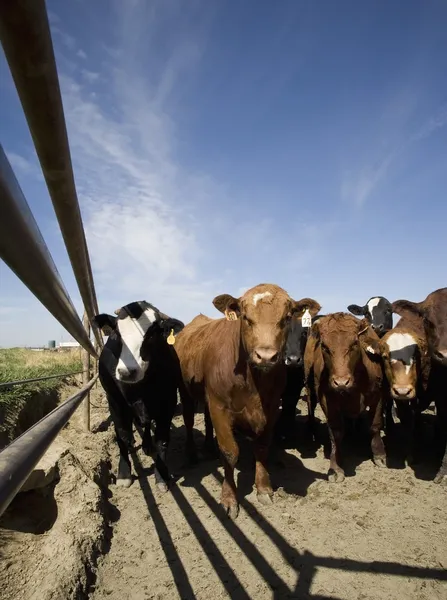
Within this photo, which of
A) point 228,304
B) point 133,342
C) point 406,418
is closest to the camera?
point 228,304

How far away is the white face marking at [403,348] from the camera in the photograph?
500cm

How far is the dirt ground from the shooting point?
2848mm

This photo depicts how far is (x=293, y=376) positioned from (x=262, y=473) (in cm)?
280

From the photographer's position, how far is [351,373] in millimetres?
4848

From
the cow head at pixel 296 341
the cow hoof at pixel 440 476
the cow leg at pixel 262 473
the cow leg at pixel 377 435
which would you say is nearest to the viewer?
the cow leg at pixel 262 473

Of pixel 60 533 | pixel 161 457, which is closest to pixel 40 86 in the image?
pixel 60 533

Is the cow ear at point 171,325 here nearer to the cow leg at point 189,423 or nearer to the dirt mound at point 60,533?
the cow leg at point 189,423

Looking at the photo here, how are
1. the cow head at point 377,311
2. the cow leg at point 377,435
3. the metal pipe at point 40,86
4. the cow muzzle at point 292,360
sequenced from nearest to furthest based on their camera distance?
1. the metal pipe at point 40,86
2. the cow leg at point 377,435
3. the cow muzzle at point 292,360
4. the cow head at point 377,311

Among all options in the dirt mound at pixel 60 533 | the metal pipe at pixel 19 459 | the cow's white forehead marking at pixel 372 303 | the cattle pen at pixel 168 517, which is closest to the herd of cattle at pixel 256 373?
the cattle pen at pixel 168 517

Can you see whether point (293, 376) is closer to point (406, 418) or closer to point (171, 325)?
point (406, 418)

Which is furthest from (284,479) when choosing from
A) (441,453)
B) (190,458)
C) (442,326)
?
(442,326)

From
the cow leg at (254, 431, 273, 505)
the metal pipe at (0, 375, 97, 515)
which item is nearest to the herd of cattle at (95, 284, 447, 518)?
the cow leg at (254, 431, 273, 505)

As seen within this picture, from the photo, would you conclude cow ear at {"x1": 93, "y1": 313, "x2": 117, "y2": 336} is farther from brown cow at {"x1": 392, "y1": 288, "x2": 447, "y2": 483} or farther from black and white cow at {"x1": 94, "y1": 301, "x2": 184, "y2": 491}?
brown cow at {"x1": 392, "y1": 288, "x2": 447, "y2": 483}

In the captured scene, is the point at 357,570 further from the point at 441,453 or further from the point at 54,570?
the point at 441,453
